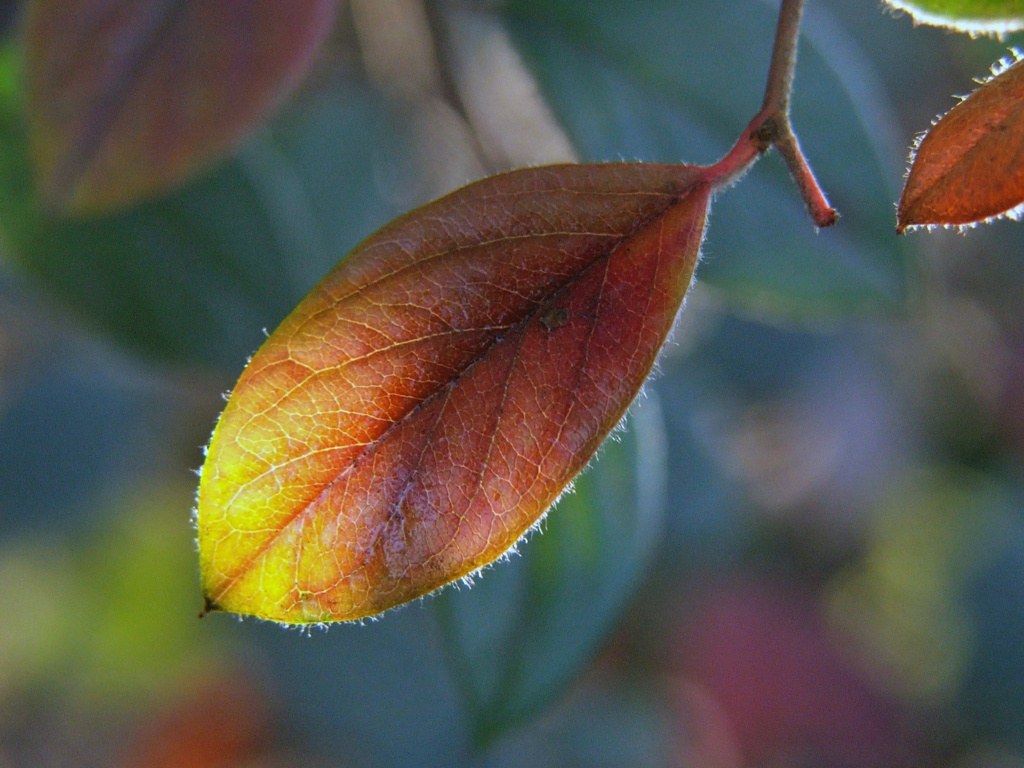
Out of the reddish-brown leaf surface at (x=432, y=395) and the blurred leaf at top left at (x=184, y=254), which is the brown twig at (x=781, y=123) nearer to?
the reddish-brown leaf surface at (x=432, y=395)

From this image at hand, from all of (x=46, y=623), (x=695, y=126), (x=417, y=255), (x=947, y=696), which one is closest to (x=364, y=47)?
(x=695, y=126)

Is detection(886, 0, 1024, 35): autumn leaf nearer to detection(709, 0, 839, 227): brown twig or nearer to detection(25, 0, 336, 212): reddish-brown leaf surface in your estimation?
detection(709, 0, 839, 227): brown twig

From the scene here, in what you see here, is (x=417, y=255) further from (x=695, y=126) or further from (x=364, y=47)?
(x=364, y=47)

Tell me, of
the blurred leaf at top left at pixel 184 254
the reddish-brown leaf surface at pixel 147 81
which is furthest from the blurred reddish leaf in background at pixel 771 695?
the reddish-brown leaf surface at pixel 147 81

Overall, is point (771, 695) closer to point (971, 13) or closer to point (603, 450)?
point (603, 450)

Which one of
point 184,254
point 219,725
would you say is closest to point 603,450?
point 184,254

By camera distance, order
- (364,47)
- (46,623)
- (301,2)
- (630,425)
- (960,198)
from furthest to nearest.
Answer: (46,623) → (364,47) → (630,425) → (301,2) → (960,198)

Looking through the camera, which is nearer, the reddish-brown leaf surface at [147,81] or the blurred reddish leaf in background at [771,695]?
the reddish-brown leaf surface at [147,81]

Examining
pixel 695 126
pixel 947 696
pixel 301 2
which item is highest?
pixel 301 2
